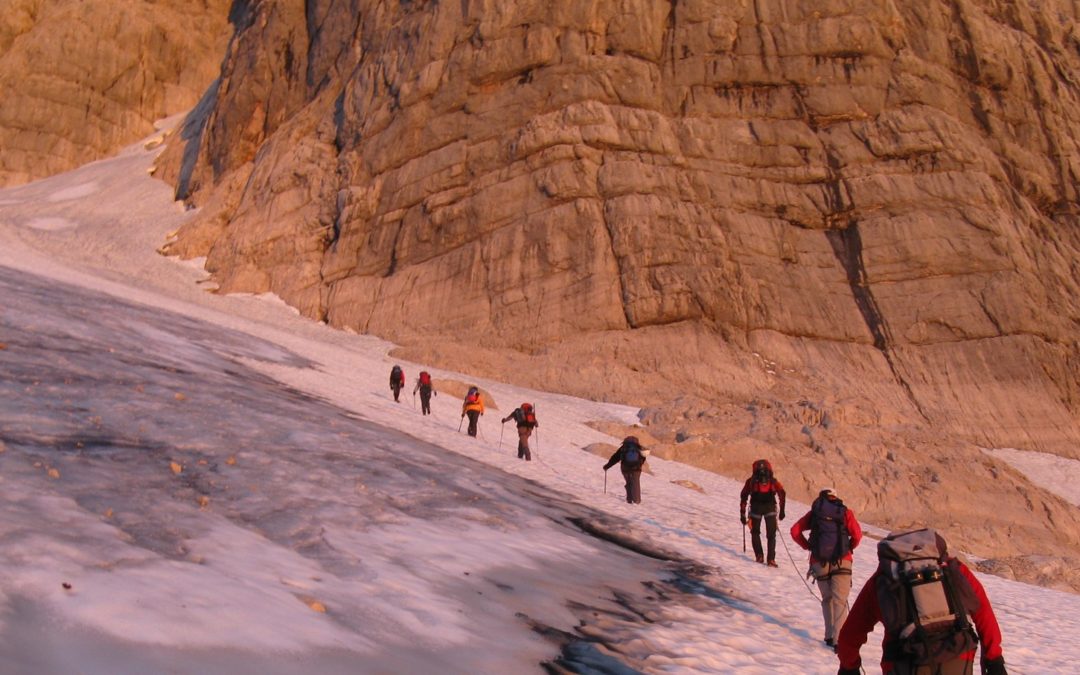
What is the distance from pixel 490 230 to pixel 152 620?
39371 mm

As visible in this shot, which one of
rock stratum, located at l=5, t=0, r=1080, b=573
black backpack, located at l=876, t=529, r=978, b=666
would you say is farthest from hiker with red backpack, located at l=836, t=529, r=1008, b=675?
rock stratum, located at l=5, t=0, r=1080, b=573

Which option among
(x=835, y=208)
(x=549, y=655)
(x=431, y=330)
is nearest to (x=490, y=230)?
(x=431, y=330)

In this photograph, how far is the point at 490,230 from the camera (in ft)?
144

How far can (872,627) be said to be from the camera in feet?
16.3

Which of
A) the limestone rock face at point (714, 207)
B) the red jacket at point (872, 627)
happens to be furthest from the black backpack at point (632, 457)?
the limestone rock face at point (714, 207)

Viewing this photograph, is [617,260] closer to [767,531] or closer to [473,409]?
[473,409]

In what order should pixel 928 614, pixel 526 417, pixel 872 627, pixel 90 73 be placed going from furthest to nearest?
1. pixel 90 73
2. pixel 526 417
3. pixel 872 627
4. pixel 928 614

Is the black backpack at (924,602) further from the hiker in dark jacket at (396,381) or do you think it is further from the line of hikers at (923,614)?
the hiker in dark jacket at (396,381)

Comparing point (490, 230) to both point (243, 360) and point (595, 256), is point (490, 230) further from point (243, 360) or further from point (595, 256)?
point (243, 360)

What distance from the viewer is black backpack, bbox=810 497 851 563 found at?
28.8ft

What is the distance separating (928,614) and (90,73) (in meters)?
94.0

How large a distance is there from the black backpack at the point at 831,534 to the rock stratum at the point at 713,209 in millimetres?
23230

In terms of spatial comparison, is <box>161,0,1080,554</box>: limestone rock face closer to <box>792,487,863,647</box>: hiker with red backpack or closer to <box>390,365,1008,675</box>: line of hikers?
<box>792,487,863,647</box>: hiker with red backpack

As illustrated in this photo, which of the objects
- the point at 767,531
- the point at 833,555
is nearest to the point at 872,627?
the point at 833,555
